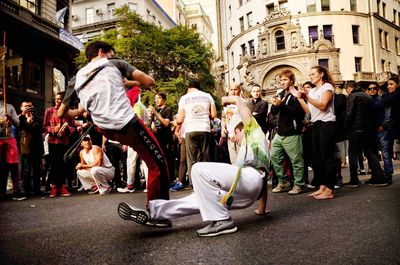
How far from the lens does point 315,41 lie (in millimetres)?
39969

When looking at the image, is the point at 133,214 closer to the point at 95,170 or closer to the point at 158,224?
the point at 158,224

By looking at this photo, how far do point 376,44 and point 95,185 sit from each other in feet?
141

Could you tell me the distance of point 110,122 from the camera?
3521 mm

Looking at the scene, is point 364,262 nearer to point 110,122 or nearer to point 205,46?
point 110,122

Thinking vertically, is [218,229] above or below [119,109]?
below

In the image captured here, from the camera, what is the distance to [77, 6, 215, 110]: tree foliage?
2594 cm

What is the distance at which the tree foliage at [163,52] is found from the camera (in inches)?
1021

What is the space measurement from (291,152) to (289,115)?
622 millimetres

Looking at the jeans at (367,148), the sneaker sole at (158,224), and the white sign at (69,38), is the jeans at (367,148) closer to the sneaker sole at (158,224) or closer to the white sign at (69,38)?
the sneaker sole at (158,224)

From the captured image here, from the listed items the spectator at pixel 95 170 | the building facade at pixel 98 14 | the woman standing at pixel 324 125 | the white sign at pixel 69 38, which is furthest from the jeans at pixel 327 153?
the building facade at pixel 98 14

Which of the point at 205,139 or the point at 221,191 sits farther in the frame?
the point at 205,139

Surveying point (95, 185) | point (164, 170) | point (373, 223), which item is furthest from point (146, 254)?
A: point (95, 185)

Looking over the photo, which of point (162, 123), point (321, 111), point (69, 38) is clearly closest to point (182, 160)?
point (162, 123)

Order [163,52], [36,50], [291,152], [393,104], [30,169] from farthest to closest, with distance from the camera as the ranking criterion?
[163,52] → [36,50] → [30,169] → [393,104] → [291,152]
